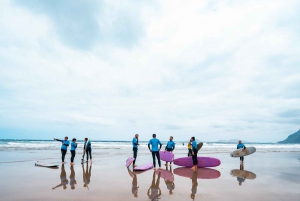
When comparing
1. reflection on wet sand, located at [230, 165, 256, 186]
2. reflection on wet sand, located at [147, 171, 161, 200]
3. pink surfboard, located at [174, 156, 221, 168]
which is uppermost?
pink surfboard, located at [174, 156, 221, 168]

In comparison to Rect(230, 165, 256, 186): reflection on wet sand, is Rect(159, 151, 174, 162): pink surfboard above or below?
above

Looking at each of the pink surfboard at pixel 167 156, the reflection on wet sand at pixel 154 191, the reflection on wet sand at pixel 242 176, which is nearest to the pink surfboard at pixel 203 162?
the pink surfboard at pixel 167 156

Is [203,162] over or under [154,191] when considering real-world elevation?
over

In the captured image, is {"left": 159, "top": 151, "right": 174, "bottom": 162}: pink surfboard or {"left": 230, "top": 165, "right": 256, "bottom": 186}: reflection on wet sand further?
{"left": 159, "top": 151, "right": 174, "bottom": 162}: pink surfboard

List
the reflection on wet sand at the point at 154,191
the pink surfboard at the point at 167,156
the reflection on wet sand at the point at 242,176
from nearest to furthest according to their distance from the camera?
the reflection on wet sand at the point at 154,191 → the reflection on wet sand at the point at 242,176 → the pink surfboard at the point at 167,156

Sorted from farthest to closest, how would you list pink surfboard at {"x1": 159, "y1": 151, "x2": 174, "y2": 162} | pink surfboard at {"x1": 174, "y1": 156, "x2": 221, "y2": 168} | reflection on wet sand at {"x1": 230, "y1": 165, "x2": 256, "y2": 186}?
pink surfboard at {"x1": 159, "y1": 151, "x2": 174, "y2": 162} → pink surfboard at {"x1": 174, "y1": 156, "x2": 221, "y2": 168} → reflection on wet sand at {"x1": 230, "y1": 165, "x2": 256, "y2": 186}

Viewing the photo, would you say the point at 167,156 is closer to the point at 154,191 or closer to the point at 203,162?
the point at 203,162

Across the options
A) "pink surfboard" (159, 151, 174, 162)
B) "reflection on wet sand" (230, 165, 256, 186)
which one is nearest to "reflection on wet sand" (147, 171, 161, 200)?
"reflection on wet sand" (230, 165, 256, 186)

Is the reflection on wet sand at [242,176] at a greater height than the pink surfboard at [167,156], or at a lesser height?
lesser

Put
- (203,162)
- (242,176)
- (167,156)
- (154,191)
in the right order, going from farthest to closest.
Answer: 1. (167,156)
2. (203,162)
3. (242,176)
4. (154,191)

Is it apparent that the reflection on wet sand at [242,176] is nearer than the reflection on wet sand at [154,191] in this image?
No

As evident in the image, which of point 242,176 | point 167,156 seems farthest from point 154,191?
point 167,156

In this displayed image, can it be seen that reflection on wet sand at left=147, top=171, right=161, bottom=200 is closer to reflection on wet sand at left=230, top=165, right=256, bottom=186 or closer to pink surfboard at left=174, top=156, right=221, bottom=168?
reflection on wet sand at left=230, top=165, right=256, bottom=186

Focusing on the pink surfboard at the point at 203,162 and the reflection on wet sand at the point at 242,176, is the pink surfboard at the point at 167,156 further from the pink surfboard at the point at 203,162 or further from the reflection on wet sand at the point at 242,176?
the reflection on wet sand at the point at 242,176
